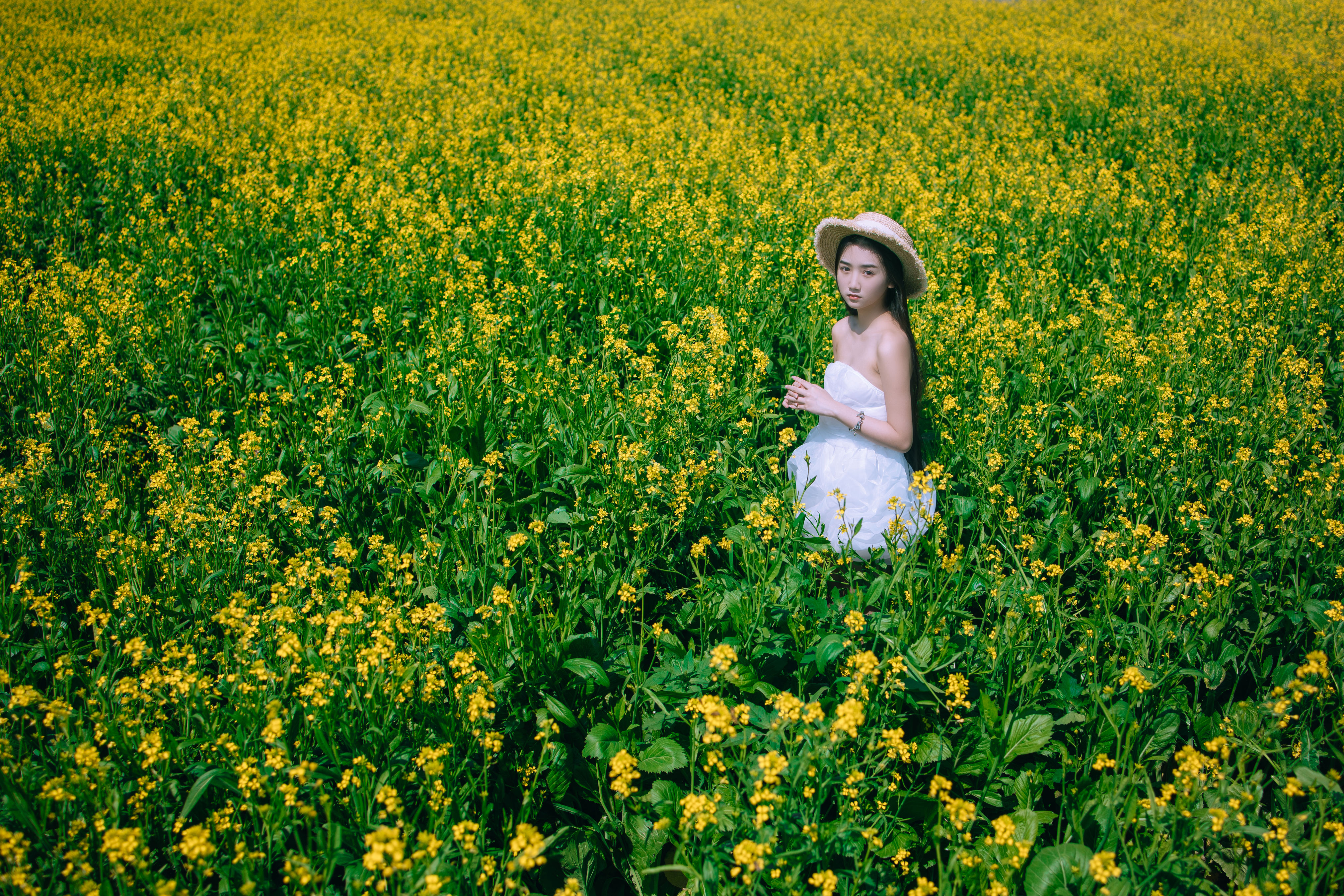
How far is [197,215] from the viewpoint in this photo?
7.16m

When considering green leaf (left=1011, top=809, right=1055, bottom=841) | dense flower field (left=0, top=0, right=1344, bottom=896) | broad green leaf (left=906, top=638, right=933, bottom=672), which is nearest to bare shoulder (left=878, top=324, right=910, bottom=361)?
dense flower field (left=0, top=0, right=1344, bottom=896)

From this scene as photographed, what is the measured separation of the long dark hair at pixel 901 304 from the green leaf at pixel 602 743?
2.07 metres

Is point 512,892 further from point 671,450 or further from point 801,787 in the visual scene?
point 671,450

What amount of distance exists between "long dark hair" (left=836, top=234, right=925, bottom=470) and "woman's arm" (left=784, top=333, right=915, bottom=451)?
5 cm

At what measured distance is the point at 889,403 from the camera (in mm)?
3762

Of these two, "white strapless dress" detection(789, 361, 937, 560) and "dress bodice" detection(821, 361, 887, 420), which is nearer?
"white strapless dress" detection(789, 361, 937, 560)

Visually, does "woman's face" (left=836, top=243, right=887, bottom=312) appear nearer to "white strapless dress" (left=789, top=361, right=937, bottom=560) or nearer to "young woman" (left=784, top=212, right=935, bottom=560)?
"young woman" (left=784, top=212, right=935, bottom=560)

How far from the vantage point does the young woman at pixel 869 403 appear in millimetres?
3631

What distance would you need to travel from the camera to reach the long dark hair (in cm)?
380

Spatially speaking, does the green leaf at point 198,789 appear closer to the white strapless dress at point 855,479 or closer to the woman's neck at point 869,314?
the white strapless dress at point 855,479

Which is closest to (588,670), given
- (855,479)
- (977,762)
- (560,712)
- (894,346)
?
(560,712)

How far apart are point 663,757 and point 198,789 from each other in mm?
1335

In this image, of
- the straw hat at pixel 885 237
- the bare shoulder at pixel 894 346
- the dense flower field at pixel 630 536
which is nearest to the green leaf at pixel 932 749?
the dense flower field at pixel 630 536

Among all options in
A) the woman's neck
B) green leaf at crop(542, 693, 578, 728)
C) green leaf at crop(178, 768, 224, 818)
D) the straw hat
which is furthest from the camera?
the woman's neck
